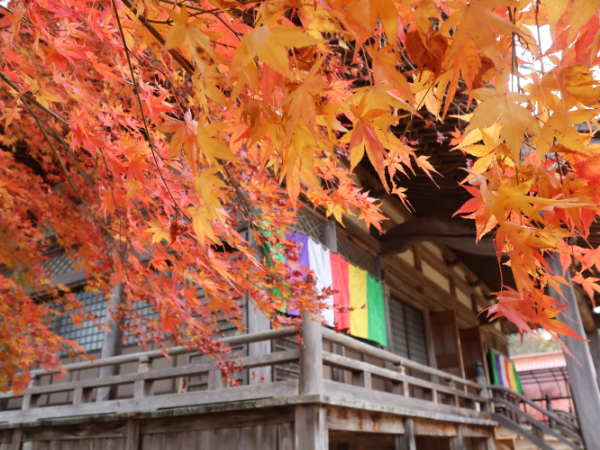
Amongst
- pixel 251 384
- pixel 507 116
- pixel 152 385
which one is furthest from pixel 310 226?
pixel 507 116

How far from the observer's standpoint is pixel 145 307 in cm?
688

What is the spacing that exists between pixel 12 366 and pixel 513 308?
216 inches

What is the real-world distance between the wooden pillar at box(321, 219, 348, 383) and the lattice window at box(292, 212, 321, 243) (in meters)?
0.10

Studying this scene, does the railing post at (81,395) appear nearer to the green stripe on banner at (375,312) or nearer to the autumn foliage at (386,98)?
the green stripe on banner at (375,312)

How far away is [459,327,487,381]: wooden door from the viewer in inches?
471

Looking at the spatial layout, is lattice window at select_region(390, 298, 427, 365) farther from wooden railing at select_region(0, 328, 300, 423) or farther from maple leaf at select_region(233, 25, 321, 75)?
maple leaf at select_region(233, 25, 321, 75)

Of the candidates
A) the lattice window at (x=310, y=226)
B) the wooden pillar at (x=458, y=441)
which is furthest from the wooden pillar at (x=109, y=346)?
the wooden pillar at (x=458, y=441)

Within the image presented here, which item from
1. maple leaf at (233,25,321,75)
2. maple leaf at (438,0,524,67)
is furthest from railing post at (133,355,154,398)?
maple leaf at (438,0,524,67)

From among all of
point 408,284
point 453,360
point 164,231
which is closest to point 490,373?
point 453,360

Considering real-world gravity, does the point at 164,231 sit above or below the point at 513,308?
above

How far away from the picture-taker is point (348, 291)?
6.62m

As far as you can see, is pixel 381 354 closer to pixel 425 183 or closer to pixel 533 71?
pixel 425 183

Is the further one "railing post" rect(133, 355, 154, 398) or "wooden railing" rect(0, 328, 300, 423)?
"railing post" rect(133, 355, 154, 398)

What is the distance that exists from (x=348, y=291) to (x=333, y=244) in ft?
2.42
